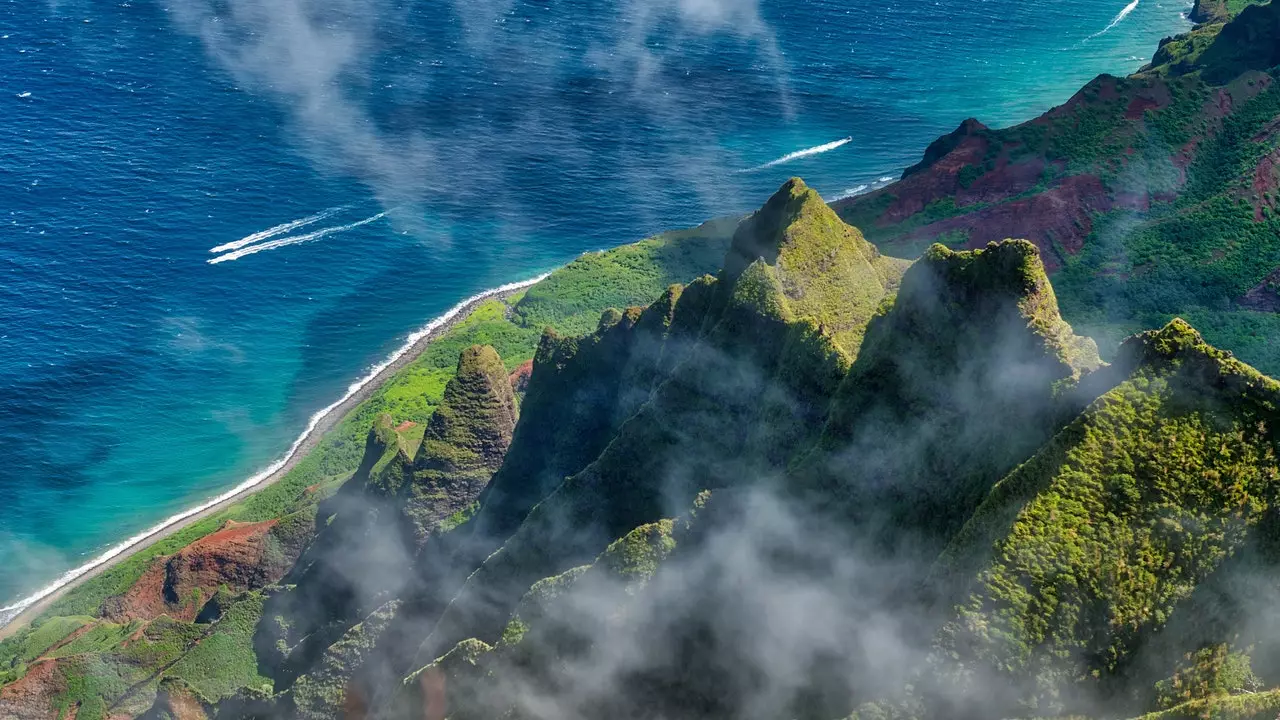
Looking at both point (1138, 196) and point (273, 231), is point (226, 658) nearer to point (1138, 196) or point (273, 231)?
point (273, 231)

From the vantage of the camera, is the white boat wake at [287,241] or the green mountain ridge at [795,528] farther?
the white boat wake at [287,241]

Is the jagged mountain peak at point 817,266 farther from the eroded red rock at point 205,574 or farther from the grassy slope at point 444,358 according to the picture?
the grassy slope at point 444,358

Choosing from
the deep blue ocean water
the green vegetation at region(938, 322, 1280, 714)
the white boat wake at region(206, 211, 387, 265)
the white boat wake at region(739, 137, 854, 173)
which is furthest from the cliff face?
the white boat wake at region(206, 211, 387, 265)

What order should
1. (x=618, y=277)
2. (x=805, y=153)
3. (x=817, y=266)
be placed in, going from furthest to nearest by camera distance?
(x=805, y=153) → (x=618, y=277) → (x=817, y=266)

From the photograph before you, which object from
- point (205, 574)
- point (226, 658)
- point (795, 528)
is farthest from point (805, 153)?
point (795, 528)

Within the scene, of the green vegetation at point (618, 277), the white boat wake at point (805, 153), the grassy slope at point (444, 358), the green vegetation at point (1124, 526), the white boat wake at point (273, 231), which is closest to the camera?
the green vegetation at point (1124, 526)

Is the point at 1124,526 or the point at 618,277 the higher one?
the point at 618,277

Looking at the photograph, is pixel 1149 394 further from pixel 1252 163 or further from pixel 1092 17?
pixel 1092 17

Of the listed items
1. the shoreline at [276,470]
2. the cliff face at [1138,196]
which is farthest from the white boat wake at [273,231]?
the cliff face at [1138,196]
